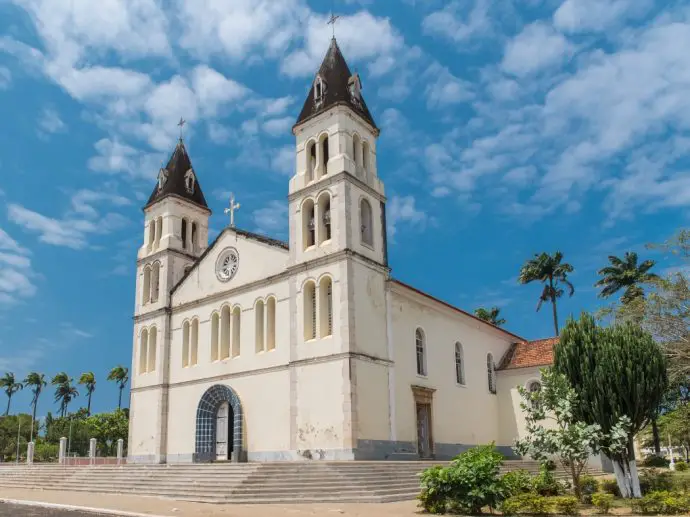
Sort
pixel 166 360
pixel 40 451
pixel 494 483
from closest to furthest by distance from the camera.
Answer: pixel 494 483 < pixel 166 360 < pixel 40 451

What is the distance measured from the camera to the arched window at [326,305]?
82.6 feet

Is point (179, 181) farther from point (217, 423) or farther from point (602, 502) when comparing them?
point (602, 502)

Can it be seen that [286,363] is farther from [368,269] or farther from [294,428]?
[368,269]

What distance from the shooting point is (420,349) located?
29094 millimetres

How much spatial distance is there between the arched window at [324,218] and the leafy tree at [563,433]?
11.5m

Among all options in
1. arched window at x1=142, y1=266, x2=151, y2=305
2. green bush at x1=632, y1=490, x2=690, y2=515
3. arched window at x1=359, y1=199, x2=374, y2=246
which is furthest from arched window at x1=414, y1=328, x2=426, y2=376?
arched window at x1=142, y1=266, x2=151, y2=305

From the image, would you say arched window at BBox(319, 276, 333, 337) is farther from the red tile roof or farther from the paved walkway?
the red tile roof

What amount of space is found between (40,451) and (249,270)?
3966 centimetres

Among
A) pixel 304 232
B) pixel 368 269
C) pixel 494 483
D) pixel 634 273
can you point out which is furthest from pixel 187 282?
pixel 634 273

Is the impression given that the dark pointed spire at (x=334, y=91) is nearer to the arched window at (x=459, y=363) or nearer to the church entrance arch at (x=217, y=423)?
the arched window at (x=459, y=363)

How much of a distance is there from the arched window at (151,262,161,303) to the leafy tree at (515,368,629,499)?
73.0 feet

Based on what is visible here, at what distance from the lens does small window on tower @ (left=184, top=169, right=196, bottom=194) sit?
117ft

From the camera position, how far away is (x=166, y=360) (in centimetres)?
3188

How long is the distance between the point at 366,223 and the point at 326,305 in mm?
4119
